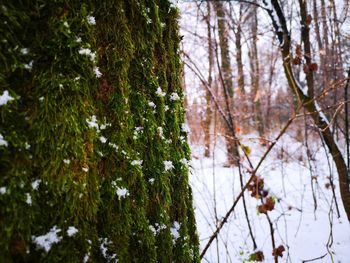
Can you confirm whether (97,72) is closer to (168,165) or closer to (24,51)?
(24,51)

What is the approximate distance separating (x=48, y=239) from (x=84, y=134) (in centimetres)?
29

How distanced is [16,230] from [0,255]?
0.06 metres

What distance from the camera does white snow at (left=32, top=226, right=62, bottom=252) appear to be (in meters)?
0.67

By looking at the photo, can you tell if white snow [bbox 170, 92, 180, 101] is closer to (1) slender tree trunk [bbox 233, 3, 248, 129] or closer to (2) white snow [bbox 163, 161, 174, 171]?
(2) white snow [bbox 163, 161, 174, 171]

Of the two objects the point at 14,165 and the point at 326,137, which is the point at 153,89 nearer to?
the point at 14,165

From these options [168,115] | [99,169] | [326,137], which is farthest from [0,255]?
[326,137]

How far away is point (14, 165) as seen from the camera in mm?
633

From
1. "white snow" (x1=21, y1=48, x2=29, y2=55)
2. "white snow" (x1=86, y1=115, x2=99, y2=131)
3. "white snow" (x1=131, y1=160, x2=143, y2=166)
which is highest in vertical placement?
"white snow" (x1=21, y1=48, x2=29, y2=55)

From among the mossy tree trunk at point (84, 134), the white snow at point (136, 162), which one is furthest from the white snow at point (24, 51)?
the white snow at point (136, 162)

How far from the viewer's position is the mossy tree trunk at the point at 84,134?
645 millimetres

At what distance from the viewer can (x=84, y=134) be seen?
2.44 feet

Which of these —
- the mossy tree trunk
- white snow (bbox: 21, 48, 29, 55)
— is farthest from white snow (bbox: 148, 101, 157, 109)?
white snow (bbox: 21, 48, 29, 55)

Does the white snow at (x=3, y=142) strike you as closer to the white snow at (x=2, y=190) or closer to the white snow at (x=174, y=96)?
the white snow at (x=2, y=190)

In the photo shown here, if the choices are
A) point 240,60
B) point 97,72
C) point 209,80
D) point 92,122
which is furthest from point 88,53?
point 240,60
